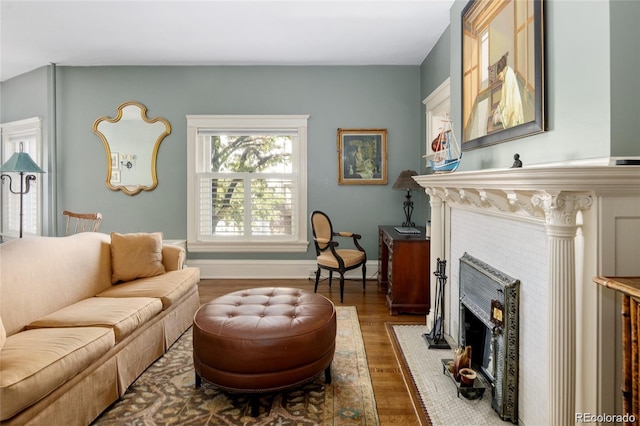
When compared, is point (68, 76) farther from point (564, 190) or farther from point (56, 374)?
point (564, 190)

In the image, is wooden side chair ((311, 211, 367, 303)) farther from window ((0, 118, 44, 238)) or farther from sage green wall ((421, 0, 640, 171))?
window ((0, 118, 44, 238))

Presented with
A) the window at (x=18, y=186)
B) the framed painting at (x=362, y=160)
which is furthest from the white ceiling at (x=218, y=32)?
the framed painting at (x=362, y=160)

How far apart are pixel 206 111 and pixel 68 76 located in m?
1.91

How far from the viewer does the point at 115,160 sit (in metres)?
4.51

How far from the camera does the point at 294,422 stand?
173 centimetres

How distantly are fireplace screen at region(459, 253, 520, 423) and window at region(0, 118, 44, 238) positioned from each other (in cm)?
530

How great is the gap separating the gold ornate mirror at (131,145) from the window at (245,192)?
0.49m

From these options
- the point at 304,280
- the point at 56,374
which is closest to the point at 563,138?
the point at 56,374

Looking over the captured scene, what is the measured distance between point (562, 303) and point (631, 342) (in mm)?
268

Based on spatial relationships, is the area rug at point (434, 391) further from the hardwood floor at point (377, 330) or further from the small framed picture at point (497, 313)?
the small framed picture at point (497, 313)

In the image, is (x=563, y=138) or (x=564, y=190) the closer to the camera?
(x=564, y=190)

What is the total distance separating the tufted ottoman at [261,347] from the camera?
5.80ft

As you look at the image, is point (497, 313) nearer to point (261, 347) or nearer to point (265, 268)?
point (261, 347)

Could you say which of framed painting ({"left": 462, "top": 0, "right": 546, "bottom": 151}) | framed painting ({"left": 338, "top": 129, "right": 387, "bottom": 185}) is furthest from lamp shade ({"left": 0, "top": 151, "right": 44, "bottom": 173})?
framed painting ({"left": 462, "top": 0, "right": 546, "bottom": 151})
